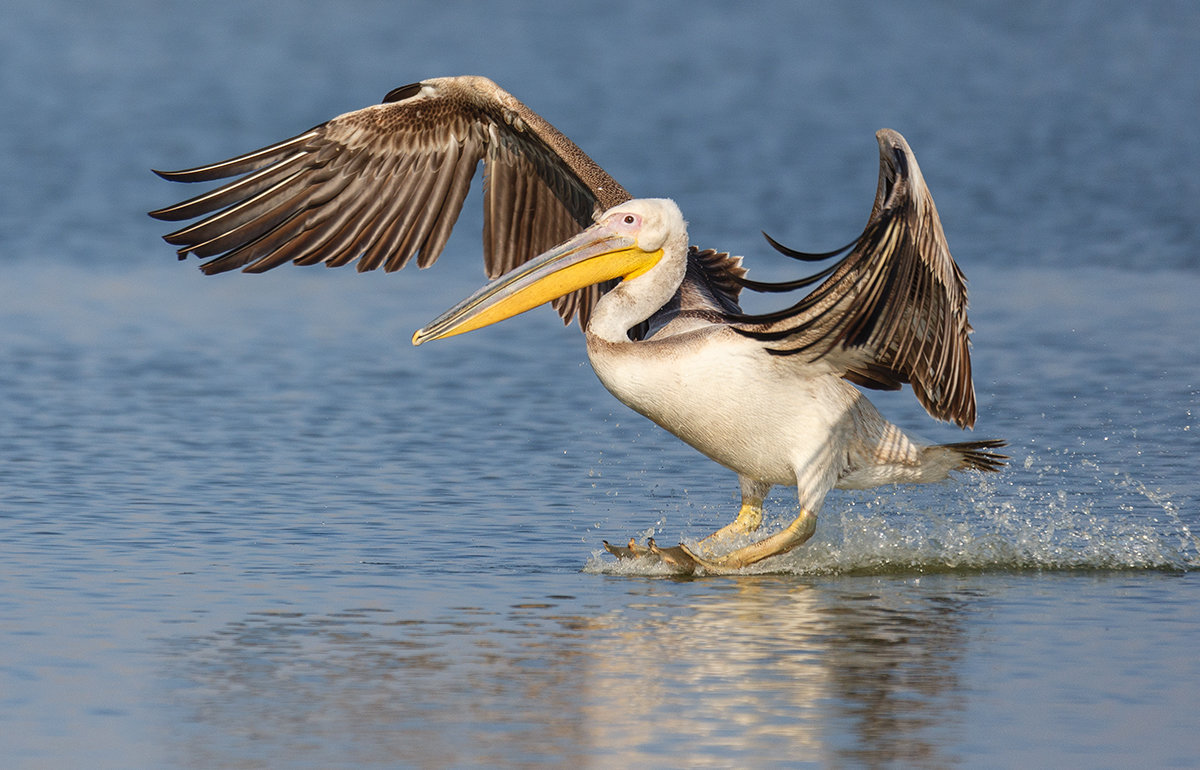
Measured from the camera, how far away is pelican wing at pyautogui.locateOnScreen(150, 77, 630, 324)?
8.20 metres

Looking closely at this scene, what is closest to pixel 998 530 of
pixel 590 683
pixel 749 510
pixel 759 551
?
pixel 749 510

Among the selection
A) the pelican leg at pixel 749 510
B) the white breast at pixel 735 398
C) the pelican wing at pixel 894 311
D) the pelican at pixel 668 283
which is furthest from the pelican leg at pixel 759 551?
the pelican wing at pixel 894 311

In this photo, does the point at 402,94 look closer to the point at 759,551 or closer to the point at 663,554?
the point at 663,554

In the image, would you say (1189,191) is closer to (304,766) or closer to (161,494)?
(161,494)

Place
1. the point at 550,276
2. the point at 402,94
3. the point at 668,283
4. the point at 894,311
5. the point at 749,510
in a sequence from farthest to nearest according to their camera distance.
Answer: the point at 402,94 < the point at 749,510 < the point at 668,283 < the point at 550,276 < the point at 894,311

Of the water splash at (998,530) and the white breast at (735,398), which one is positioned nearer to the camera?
the white breast at (735,398)

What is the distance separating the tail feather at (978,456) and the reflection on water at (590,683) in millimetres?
1053

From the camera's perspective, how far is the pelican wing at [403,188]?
8.20m

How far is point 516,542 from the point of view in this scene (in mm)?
7688

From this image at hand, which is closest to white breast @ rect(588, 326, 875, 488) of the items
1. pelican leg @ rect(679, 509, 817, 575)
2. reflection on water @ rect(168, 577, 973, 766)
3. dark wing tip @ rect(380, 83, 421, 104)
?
pelican leg @ rect(679, 509, 817, 575)

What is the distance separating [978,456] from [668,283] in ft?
4.68

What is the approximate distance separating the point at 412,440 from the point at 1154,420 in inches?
154

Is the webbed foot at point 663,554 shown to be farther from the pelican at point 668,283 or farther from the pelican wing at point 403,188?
the pelican wing at point 403,188

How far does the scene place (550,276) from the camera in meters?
7.50
